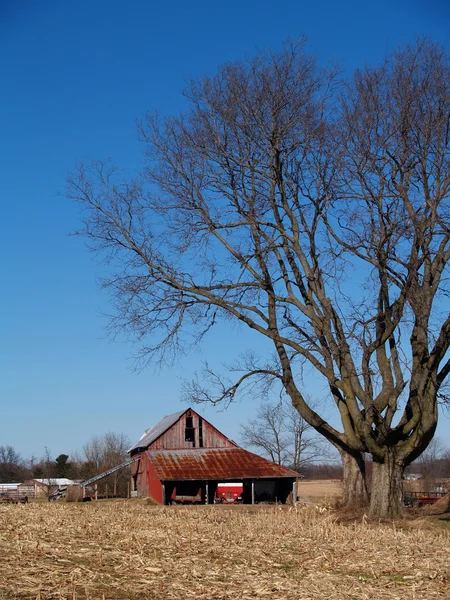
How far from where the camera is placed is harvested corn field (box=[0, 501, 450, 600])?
25.9 ft

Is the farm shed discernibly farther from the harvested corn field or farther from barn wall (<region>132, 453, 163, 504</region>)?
the harvested corn field

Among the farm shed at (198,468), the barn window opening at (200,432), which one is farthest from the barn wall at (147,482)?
the barn window opening at (200,432)

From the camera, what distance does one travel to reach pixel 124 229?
19.8 meters

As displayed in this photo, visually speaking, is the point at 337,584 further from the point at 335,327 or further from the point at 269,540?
the point at 335,327

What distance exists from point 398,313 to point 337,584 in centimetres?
1057

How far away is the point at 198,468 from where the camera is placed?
4656cm

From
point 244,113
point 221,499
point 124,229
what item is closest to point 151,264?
point 124,229

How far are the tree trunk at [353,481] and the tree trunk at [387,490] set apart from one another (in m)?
2.07

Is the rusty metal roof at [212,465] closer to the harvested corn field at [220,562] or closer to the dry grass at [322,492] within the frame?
the dry grass at [322,492]

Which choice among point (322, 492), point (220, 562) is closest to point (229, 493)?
point (322, 492)

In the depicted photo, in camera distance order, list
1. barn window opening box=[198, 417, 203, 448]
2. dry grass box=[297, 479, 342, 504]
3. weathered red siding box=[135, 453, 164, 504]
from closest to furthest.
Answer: dry grass box=[297, 479, 342, 504] → weathered red siding box=[135, 453, 164, 504] → barn window opening box=[198, 417, 203, 448]

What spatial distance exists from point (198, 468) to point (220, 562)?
37.3 meters

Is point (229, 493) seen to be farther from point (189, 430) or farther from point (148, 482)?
point (148, 482)

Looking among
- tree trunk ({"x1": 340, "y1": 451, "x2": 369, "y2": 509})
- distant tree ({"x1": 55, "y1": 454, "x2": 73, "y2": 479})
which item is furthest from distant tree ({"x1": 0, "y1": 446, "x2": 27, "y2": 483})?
tree trunk ({"x1": 340, "y1": 451, "x2": 369, "y2": 509})
